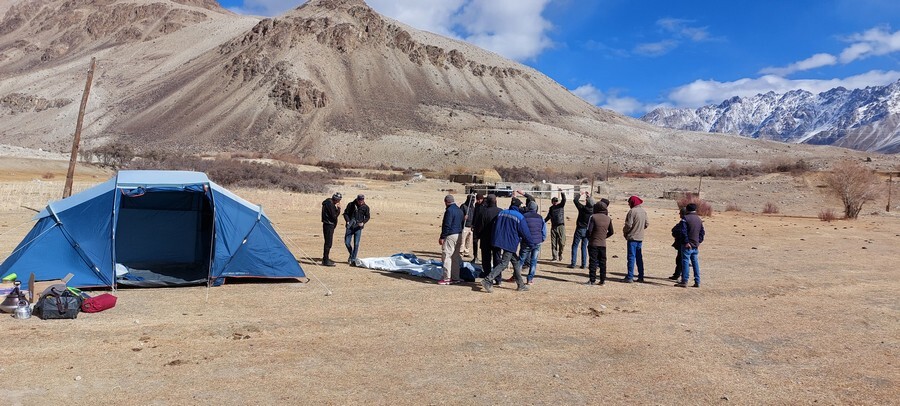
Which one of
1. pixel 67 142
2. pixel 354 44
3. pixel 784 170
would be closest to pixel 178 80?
pixel 67 142

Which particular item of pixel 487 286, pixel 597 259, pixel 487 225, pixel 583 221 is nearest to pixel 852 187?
pixel 583 221

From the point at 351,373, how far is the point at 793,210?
128ft

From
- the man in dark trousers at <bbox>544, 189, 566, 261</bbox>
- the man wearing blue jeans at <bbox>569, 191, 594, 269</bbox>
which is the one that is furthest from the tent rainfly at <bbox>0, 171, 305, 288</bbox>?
the man wearing blue jeans at <bbox>569, 191, 594, 269</bbox>

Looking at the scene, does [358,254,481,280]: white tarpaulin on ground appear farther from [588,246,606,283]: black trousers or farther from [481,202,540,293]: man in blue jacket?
[588,246,606,283]: black trousers

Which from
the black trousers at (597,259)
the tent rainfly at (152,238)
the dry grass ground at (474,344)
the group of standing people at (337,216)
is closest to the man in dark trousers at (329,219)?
the group of standing people at (337,216)

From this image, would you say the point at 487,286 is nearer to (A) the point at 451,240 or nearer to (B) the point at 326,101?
(A) the point at 451,240

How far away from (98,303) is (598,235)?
319 inches

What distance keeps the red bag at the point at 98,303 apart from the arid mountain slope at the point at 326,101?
74.6m

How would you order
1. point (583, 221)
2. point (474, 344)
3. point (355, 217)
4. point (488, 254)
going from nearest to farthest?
point (474, 344) → point (488, 254) → point (355, 217) → point (583, 221)

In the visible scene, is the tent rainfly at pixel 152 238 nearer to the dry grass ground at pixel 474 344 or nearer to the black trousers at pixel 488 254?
the dry grass ground at pixel 474 344

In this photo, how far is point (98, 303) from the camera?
872 cm

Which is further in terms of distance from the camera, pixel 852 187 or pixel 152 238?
pixel 852 187

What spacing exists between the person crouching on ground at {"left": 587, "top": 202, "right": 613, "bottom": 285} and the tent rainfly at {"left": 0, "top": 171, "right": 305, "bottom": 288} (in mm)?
5303

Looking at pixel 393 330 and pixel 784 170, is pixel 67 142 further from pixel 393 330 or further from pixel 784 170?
pixel 393 330
